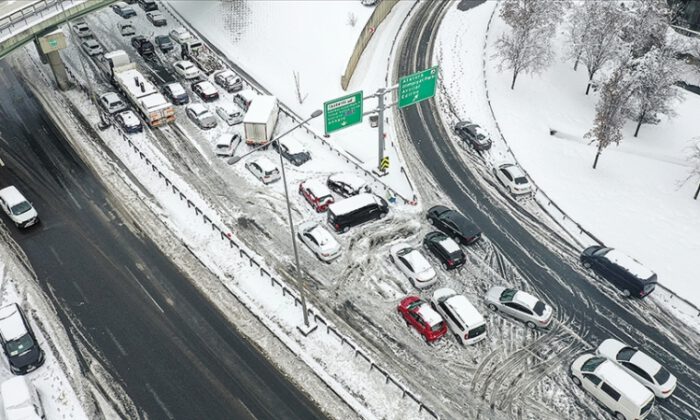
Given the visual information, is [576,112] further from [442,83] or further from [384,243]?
[384,243]

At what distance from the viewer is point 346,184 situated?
1591 inches

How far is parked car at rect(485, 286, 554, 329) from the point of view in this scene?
31.7 m

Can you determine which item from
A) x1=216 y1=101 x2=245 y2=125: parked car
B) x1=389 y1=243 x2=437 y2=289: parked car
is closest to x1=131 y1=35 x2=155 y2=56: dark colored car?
x1=216 y1=101 x2=245 y2=125: parked car

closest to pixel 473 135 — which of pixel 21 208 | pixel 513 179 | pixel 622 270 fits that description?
pixel 513 179

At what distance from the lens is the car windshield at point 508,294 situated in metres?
32.4

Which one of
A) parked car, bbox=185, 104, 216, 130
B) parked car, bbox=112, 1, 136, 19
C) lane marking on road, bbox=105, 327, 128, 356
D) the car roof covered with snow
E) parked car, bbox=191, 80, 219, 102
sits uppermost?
parked car, bbox=112, 1, 136, 19

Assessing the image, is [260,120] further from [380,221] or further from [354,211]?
[380,221]

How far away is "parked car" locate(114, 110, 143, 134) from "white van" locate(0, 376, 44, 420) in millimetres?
24019

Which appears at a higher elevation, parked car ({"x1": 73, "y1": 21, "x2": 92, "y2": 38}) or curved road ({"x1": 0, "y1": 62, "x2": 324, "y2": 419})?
parked car ({"x1": 73, "y1": 21, "x2": 92, "y2": 38})

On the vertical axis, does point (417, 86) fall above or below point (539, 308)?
above

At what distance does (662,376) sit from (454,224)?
14.9 metres

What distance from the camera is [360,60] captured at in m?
60.1

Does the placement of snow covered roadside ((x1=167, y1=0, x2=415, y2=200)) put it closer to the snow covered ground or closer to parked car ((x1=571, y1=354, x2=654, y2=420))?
the snow covered ground

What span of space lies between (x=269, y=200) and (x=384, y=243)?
9.24m
